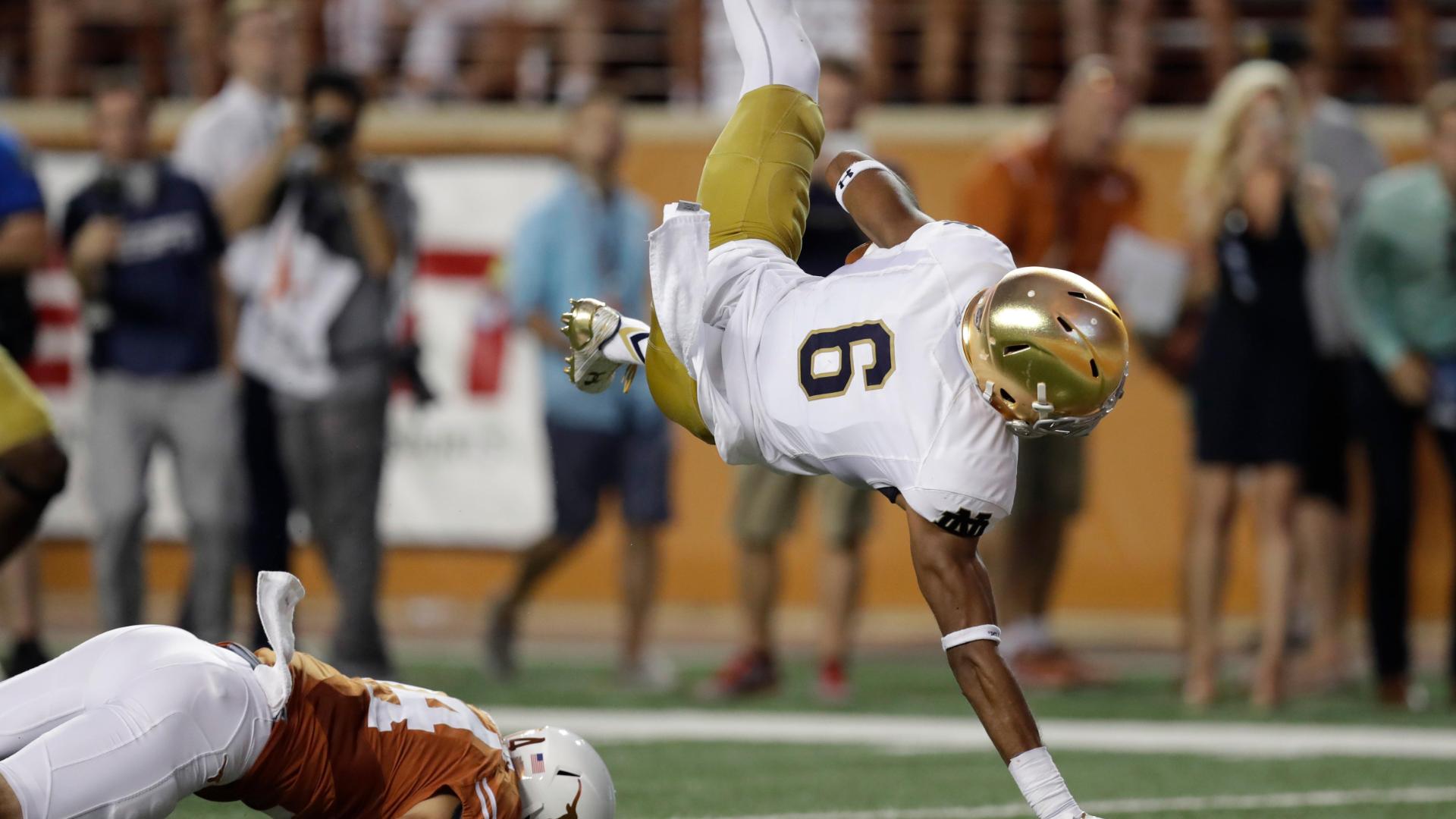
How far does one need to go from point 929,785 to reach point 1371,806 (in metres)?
1.15

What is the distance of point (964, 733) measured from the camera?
22.2 ft

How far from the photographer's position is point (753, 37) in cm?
482

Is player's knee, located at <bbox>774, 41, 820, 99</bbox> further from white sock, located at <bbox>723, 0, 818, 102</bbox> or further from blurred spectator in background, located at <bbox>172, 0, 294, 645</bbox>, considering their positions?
blurred spectator in background, located at <bbox>172, 0, 294, 645</bbox>

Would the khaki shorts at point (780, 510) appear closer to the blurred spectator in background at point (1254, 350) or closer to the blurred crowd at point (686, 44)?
the blurred spectator in background at point (1254, 350)

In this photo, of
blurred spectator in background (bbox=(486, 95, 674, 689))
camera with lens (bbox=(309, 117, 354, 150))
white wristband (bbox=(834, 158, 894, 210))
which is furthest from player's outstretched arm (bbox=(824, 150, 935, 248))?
camera with lens (bbox=(309, 117, 354, 150))

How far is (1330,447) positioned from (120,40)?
7647 millimetres

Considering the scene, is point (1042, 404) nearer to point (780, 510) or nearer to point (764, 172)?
point (764, 172)

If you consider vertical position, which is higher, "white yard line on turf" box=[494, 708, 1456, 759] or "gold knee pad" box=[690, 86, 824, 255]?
"gold knee pad" box=[690, 86, 824, 255]

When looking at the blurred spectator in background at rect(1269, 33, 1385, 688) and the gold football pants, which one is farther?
the blurred spectator in background at rect(1269, 33, 1385, 688)

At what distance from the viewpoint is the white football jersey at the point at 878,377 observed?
392 cm

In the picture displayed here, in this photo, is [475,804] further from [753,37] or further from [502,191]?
[502,191]

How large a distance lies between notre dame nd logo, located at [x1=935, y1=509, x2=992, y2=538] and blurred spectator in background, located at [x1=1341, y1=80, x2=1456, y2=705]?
13.5 ft

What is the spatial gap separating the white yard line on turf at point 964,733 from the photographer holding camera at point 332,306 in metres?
1.37

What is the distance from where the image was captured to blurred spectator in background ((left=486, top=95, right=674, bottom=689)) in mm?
8062
